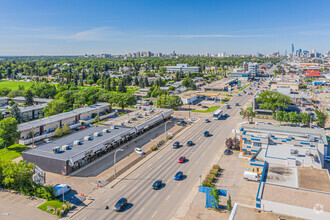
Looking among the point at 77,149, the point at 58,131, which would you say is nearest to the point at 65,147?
the point at 77,149

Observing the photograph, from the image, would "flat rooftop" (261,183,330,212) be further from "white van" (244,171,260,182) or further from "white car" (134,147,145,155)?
"white car" (134,147,145,155)

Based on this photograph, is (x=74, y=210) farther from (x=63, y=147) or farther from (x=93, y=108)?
(x=93, y=108)

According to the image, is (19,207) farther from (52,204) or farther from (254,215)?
(254,215)

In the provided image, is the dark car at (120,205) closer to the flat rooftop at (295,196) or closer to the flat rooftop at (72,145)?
the flat rooftop at (72,145)

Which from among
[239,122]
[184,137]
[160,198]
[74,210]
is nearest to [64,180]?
[74,210]

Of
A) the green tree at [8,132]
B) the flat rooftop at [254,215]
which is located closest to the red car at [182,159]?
the flat rooftop at [254,215]

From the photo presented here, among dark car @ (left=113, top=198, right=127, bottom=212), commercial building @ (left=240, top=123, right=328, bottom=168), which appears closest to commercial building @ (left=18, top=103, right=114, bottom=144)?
dark car @ (left=113, top=198, right=127, bottom=212)
